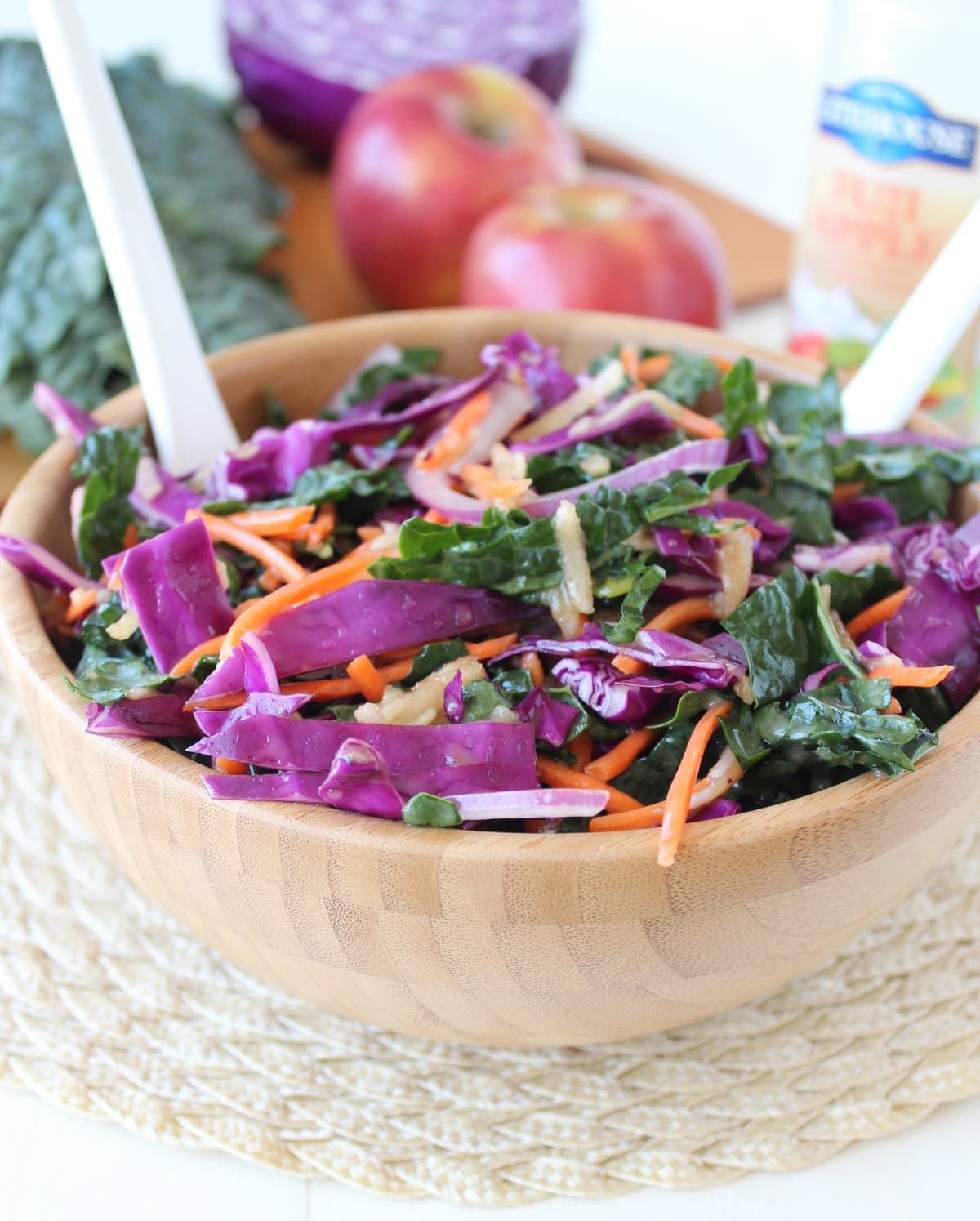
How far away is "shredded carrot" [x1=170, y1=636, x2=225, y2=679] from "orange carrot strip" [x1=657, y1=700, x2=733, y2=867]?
64cm

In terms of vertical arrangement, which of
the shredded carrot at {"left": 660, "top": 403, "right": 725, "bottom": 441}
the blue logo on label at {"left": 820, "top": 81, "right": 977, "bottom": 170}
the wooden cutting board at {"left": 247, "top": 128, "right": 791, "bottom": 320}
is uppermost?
the blue logo on label at {"left": 820, "top": 81, "right": 977, "bottom": 170}

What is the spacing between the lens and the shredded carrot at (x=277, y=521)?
1.92 meters

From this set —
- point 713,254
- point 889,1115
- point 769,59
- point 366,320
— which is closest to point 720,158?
point 769,59

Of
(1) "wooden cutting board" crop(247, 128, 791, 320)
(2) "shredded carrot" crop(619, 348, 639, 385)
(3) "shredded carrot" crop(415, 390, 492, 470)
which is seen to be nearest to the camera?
(3) "shredded carrot" crop(415, 390, 492, 470)

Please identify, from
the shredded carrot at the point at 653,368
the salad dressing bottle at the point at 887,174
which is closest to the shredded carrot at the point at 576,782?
the shredded carrot at the point at 653,368

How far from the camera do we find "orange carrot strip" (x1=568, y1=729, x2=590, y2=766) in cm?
170

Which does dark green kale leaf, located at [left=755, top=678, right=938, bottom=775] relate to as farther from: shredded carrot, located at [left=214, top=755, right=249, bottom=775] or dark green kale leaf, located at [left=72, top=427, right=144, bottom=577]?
dark green kale leaf, located at [left=72, top=427, right=144, bottom=577]

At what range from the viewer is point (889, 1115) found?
1.80 m

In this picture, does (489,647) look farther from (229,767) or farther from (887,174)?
(887,174)

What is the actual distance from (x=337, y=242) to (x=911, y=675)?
300 cm

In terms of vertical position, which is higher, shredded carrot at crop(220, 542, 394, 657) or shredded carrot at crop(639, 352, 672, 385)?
shredded carrot at crop(639, 352, 672, 385)

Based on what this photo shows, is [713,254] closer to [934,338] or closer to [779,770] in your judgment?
[934,338]

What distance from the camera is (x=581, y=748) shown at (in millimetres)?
1721

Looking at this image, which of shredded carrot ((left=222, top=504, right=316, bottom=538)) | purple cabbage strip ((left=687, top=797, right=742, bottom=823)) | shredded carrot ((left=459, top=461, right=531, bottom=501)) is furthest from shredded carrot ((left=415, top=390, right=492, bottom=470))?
purple cabbage strip ((left=687, top=797, right=742, bottom=823))
